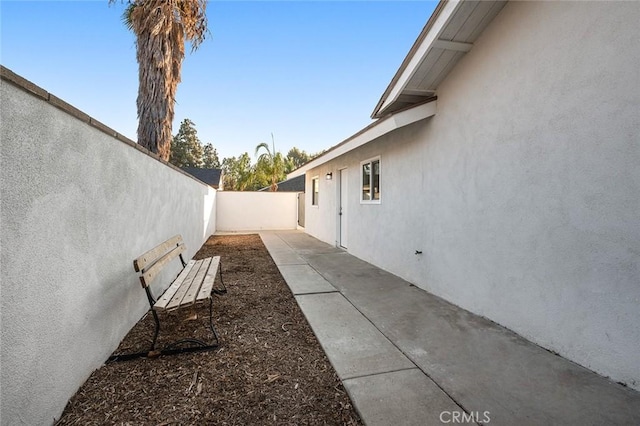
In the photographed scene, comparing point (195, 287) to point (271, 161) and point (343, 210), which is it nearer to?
point (343, 210)

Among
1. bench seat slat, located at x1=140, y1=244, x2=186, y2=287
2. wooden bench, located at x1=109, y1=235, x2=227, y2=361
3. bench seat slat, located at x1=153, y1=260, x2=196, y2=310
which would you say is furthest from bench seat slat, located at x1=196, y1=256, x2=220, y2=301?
bench seat slat, located at x1=140, y1=244, x2=186, y2=287

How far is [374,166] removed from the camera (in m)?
6.80

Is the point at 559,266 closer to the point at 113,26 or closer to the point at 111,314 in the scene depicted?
the point at 111,314

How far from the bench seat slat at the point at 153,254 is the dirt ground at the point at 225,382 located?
0.49m

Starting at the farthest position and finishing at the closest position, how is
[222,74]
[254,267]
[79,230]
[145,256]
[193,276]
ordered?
1. [222,74]
2. [254,267]
3. [193,276]
4. [145,256]
5. [79,230]

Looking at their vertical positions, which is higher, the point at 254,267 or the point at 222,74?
the point at 222,74

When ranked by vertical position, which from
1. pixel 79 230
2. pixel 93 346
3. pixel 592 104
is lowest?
pixel 93 346

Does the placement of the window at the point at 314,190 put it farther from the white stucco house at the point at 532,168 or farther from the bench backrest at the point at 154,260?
the bench backrest at the point at 154,260

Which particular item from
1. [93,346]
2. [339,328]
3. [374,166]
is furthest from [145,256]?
[374,166]

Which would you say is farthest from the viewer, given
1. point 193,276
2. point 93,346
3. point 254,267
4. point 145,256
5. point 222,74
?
point 222,74

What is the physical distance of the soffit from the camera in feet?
10.8

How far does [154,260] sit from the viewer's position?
3547 millimetres

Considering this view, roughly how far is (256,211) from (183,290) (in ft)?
39.6

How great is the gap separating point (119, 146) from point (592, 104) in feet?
14.9
